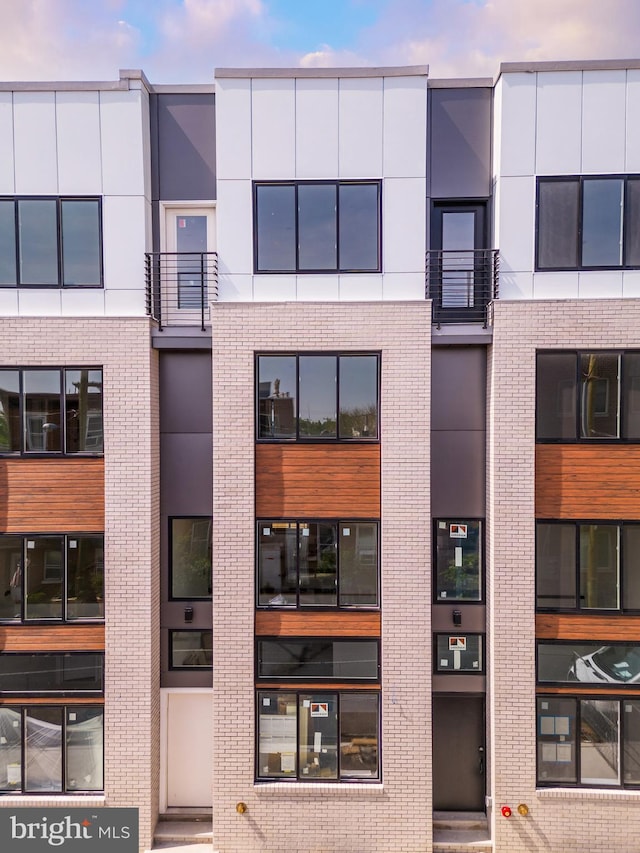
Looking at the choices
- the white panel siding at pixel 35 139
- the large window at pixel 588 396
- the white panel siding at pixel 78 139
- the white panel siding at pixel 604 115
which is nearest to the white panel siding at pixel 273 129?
the white panel siding at pixel 78 139

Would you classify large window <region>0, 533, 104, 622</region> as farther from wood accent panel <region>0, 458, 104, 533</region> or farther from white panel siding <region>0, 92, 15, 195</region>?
white panel siding <region>0, 92, 15, 195</region>

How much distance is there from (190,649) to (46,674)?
2.27 meters

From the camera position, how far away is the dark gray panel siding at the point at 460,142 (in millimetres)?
8023

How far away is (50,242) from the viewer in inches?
317

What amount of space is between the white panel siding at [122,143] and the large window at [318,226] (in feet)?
6.57

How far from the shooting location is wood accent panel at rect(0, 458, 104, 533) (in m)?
7.93

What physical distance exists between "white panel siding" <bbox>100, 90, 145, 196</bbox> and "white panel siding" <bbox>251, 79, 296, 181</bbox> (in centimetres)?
187

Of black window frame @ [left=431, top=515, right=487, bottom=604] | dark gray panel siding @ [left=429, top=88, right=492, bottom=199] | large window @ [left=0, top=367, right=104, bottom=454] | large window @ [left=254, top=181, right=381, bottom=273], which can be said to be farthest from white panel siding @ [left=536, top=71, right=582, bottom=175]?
large window @ [left=0, top=367, right=104, bottom=454]

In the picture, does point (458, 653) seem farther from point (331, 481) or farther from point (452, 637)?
point (331, 481)

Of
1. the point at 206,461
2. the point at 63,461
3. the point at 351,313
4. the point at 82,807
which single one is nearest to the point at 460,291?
the point at 351,313

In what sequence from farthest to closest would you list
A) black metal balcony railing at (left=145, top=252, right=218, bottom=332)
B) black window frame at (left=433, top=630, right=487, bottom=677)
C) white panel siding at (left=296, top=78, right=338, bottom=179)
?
1. black metal balcony railing at (left=145, top=252, right=218, bottom=332)
2. black window frame at (left=433, top=630, right=487, bottom=677)
3. white panel siding at (left=296, top=78, right=338, bottom=179)

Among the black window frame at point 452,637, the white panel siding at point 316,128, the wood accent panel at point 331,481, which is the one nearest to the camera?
the white panel siding at point 316,128

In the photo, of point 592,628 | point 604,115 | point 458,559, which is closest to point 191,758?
point 458,559

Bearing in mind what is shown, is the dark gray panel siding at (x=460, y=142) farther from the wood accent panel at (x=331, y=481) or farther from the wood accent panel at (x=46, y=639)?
the wood accent panel at (x=46, y=639)
